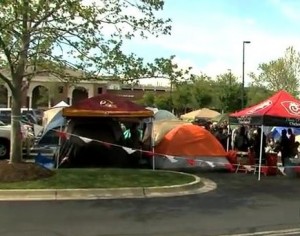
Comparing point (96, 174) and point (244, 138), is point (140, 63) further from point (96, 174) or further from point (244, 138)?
point (244, 138)

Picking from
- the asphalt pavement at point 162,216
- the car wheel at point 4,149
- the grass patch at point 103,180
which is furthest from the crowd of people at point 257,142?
the car wheel at point 4,149

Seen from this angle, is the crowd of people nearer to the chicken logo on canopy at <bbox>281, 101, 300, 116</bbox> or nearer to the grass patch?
the chicken logo on canopy at <bbox>281, 101, 300, 116</bbox>

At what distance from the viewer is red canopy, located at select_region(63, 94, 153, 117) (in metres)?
17.2

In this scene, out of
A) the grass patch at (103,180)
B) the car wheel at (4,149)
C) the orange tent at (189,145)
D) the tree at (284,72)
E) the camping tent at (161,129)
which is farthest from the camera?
the tree at (284,72)

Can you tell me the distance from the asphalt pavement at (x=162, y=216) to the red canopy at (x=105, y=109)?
4.98 metres

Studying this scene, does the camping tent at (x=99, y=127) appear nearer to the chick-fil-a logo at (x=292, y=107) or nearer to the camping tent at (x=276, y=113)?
the camping tent at (x=276, y=113)

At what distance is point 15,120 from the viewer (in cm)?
1402

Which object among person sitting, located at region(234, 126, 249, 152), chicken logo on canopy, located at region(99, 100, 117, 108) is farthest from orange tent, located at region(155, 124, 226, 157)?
person sitting, located at region(234, 126, 249, 152)

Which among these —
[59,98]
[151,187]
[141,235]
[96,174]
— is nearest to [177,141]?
[96,174]

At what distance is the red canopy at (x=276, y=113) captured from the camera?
17.2m

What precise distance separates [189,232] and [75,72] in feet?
24.9

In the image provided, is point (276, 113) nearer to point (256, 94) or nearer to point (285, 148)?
point (285, 148)

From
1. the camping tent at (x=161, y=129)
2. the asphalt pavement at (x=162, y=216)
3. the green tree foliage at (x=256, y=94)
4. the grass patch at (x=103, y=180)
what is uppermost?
Answer: the green tree foliage at (x=256, y=94)

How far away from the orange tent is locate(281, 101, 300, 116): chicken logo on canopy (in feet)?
8.36
